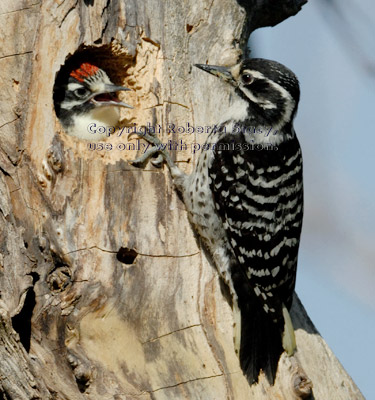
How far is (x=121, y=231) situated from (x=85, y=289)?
467 millimetres

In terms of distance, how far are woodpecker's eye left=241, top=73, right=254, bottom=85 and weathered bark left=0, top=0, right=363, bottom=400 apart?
0.83ft

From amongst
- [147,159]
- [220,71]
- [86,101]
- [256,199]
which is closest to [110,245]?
[147,159]

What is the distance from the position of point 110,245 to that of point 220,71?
1560 mm

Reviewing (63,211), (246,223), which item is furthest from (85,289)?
(246,223)

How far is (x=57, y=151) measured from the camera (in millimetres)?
4348

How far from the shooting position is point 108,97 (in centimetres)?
567

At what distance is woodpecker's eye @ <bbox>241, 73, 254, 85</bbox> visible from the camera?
5.03m

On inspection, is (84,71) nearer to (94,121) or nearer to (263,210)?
(94,121)

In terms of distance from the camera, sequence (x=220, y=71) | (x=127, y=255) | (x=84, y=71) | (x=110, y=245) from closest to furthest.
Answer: (x=110, y=245) < (x=127, y=255) < (x=220, y=71) < (x=84, y=71)

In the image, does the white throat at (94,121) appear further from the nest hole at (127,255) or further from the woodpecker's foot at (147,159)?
the nest hole at (127,255)

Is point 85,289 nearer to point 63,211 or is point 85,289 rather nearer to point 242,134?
point 63,211

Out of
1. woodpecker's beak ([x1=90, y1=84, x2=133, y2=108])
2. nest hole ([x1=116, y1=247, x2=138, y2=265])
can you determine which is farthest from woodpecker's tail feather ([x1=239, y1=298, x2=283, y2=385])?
woodpecker's beak ([x1=90, y1=84, x2=133, y2=108])

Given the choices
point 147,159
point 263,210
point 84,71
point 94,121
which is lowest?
point 263,210

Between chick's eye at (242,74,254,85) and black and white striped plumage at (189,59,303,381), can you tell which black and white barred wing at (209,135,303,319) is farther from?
chick's eye at (242,74,254,85)
